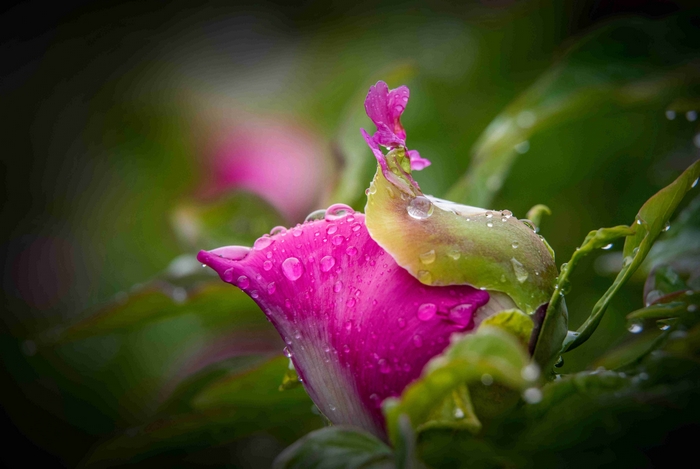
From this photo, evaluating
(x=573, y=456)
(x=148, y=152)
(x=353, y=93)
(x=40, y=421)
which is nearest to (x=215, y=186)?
(x=148, y=152)

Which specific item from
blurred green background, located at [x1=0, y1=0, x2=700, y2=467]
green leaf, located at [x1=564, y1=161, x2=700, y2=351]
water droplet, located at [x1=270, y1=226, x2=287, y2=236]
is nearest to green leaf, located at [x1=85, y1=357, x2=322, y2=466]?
blurred green background, located at [x1=0, y1=0, x2=700, y2=467]

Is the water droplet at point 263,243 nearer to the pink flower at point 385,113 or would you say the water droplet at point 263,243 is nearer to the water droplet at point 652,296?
the pink flower at point 385,113

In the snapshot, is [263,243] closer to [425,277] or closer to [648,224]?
[425,277]

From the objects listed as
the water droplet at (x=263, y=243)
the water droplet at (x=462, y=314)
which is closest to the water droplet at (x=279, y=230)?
the water droplet at (x=263, y=243)

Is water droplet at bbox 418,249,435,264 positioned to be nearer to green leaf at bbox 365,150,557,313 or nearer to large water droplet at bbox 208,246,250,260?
green leaf at bbox 365,150,557,313

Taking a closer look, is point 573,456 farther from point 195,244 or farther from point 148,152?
point 148,152

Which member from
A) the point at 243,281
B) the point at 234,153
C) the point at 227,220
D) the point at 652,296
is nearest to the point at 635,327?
the point at 652,296

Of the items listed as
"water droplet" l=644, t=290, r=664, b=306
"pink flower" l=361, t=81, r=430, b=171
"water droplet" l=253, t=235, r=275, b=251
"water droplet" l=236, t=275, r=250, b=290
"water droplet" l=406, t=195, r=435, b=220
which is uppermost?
"pink flower" l=361, t=81, r=430, b=171
